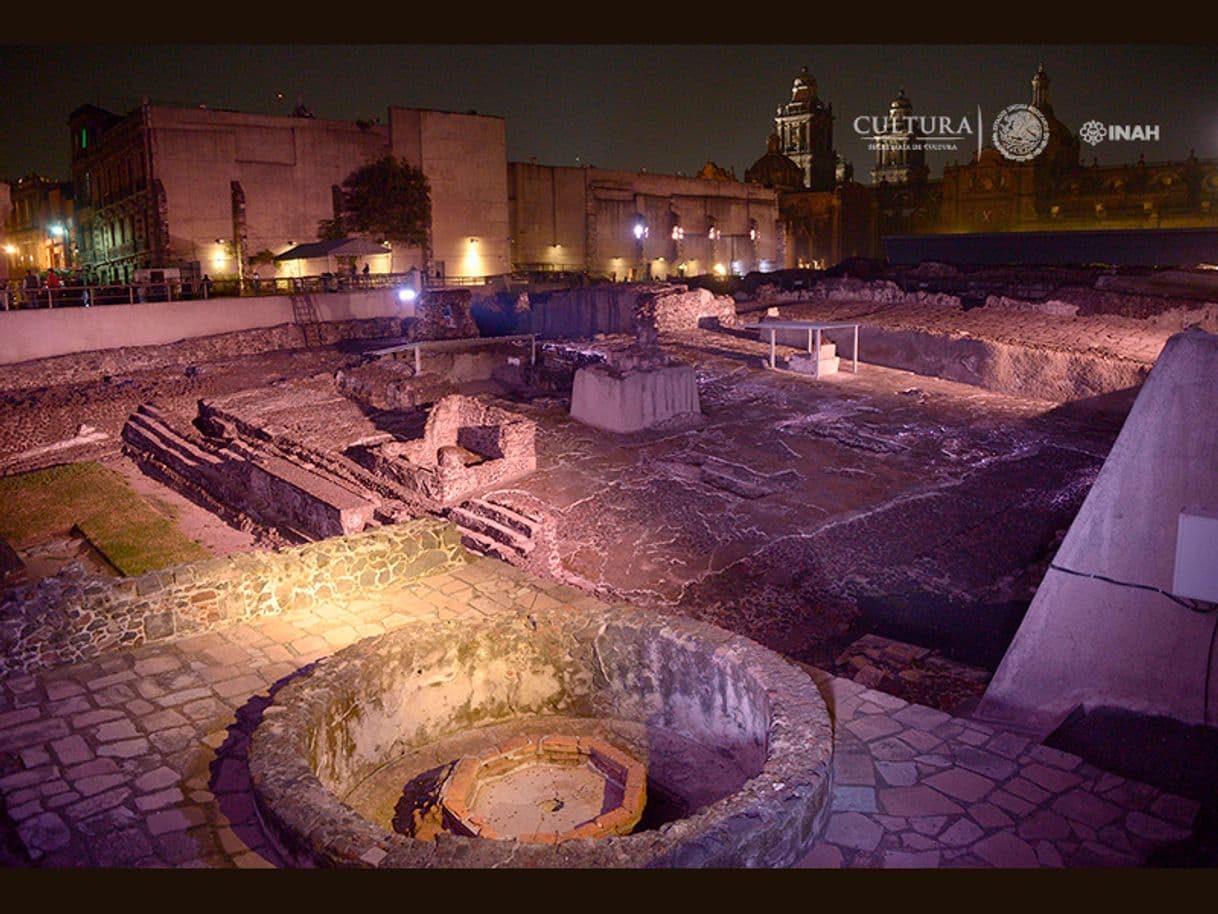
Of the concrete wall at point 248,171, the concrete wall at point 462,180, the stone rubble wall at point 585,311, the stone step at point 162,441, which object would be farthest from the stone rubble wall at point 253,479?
the concrete wall at point 462,180

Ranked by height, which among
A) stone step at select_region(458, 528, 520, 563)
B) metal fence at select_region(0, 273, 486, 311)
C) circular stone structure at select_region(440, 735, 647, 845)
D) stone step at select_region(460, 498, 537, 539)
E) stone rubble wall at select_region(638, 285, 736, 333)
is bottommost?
circular stone structure at select_region(440, 735, 647, 845)

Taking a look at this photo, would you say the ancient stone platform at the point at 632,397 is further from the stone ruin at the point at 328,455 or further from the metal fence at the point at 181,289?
the metal fence at the point at 181,289

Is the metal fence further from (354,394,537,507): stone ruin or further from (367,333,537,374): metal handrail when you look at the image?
(354,394,537,507): stone ruin

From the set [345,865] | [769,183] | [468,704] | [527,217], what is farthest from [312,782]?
[769,183]

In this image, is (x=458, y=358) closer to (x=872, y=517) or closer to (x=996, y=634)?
(x=872, y=517)

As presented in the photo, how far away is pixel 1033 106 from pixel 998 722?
184ft

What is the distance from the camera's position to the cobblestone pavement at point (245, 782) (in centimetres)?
463

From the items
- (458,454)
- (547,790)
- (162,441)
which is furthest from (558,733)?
(162,441)

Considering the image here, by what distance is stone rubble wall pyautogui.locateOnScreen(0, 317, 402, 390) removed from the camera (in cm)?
1852

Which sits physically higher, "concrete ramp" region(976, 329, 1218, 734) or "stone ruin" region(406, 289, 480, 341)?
"stone ruin" region(406, 289, 480, 341)

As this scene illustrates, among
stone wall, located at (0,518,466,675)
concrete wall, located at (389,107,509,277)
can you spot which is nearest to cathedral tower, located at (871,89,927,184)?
concrete wall, located at (389,107,509,277)

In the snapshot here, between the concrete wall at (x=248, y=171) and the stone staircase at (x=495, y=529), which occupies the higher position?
the concrete wall at (x=248, y=171)

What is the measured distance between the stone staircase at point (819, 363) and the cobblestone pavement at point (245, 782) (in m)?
11.5

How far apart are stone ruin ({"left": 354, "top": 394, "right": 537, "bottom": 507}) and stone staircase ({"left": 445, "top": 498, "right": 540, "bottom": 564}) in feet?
1.14
